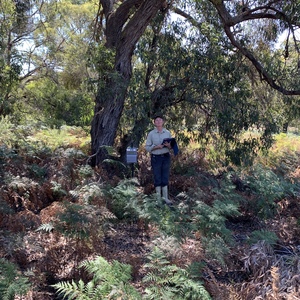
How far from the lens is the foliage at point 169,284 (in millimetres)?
3250

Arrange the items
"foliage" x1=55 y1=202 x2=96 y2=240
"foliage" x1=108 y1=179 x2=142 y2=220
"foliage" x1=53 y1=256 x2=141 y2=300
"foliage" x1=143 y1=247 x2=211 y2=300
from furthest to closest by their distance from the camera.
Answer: "foliage" x1=108 y1=179 x2=142 y2=220
"foliage" x1=55 y1=202 x2=96 y2=240
"foliage" x1=143 y1=247 x2=211 y2=300
"foliage" x1=53 y1=256 x2=141 y2=300

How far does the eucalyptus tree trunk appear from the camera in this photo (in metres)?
7.48

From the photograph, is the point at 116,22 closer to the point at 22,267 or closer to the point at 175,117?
the point at 175,117

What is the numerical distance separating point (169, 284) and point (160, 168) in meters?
3.19

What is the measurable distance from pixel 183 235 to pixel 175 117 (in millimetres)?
4809

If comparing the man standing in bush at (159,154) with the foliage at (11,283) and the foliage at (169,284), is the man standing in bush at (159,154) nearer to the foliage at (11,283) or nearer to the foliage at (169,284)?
the foliage at (169,284)

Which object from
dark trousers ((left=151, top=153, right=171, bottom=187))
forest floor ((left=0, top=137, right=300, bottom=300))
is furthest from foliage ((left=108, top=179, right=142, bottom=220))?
dark trousers ((left=151, top=153, right=171, bottom=187))

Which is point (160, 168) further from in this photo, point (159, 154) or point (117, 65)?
point (117, 65)

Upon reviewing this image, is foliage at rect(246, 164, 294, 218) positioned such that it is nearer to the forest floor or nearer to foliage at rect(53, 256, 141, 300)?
the forest floor

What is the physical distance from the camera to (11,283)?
10.5 ft

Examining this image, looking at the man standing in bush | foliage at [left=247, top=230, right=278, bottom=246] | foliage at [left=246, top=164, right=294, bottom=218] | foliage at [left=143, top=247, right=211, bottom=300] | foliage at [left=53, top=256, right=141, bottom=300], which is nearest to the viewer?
foliage at [left=53, top=256, right=141, bottom=300]

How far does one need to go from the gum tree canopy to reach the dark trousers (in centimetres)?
176

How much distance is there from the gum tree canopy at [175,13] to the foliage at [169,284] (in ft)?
14.8

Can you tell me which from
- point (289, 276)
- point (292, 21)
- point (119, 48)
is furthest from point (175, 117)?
point (289, 276)
